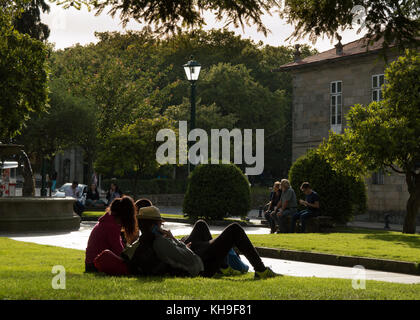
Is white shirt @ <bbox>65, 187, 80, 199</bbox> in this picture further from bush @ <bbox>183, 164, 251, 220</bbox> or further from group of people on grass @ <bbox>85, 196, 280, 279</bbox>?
group of people on grass @ <bbox>85, 196, 280, 279</bbox>

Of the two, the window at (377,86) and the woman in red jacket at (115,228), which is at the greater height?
the window at (377,86)

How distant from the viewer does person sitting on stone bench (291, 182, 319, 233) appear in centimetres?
1894

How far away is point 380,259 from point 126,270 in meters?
5.42

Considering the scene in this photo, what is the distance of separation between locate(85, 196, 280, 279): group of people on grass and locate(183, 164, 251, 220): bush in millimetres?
15576

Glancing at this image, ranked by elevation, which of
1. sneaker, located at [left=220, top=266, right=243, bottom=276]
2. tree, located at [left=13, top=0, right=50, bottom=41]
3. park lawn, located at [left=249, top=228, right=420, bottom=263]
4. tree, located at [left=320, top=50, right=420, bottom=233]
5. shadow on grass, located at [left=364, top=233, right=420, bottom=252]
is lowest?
shadow on grass, located at [left=364, top=233, right=420, bottom=252]

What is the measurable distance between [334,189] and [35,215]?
9021 mm

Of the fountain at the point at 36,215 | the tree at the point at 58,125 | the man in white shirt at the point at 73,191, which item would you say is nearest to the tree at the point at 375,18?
the fountain at the point at 36,215

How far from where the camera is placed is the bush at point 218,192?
81.8 ft

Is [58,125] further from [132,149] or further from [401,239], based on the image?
[401,239]

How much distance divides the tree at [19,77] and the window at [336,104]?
1678 centimetres

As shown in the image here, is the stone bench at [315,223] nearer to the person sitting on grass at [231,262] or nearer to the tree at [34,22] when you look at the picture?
the person sitting on grass at [231,262]

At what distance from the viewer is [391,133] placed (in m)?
18.8

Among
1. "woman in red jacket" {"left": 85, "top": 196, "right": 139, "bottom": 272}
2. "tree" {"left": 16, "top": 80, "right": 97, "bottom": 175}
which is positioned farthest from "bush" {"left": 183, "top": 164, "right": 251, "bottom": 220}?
"woman in red jacket" {"left": 85, "top": 196, "right": 139, "bottom": 272}
